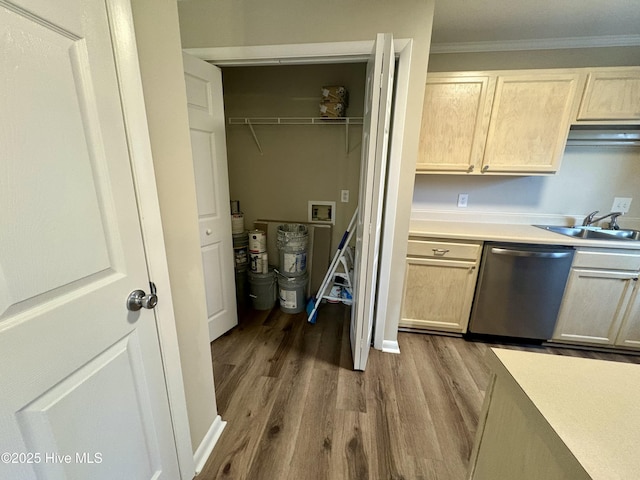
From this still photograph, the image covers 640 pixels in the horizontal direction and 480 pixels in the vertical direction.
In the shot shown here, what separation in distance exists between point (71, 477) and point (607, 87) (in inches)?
131

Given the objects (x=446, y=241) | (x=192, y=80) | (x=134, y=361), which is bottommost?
(x=134, y=361)

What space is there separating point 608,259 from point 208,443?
275 cm

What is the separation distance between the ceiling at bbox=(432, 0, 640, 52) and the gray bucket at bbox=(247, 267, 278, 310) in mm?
2437

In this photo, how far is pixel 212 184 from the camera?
1.85 metres

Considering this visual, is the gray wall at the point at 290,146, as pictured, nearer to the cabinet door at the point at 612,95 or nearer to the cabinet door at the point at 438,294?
the cabinet door at the point at 438,294

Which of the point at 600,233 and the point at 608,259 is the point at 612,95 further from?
the point at 608,259

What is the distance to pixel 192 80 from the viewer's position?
1.60 metres

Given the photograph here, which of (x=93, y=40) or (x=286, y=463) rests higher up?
(x=93, y=40)

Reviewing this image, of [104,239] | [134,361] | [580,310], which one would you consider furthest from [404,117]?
[580,310]

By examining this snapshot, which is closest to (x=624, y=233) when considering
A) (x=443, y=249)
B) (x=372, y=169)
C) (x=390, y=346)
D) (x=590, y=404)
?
(x=443, y=249)

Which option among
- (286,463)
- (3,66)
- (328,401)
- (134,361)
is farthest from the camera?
(328,401)

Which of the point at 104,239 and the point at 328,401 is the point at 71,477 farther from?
the point at 328,401

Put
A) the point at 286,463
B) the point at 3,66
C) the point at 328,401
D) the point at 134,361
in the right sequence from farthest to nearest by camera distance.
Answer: the point at 328,401 → the point at 286,463 → the point at 134,361 → the point at 3,66

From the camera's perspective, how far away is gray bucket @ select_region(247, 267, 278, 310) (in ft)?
8.27
